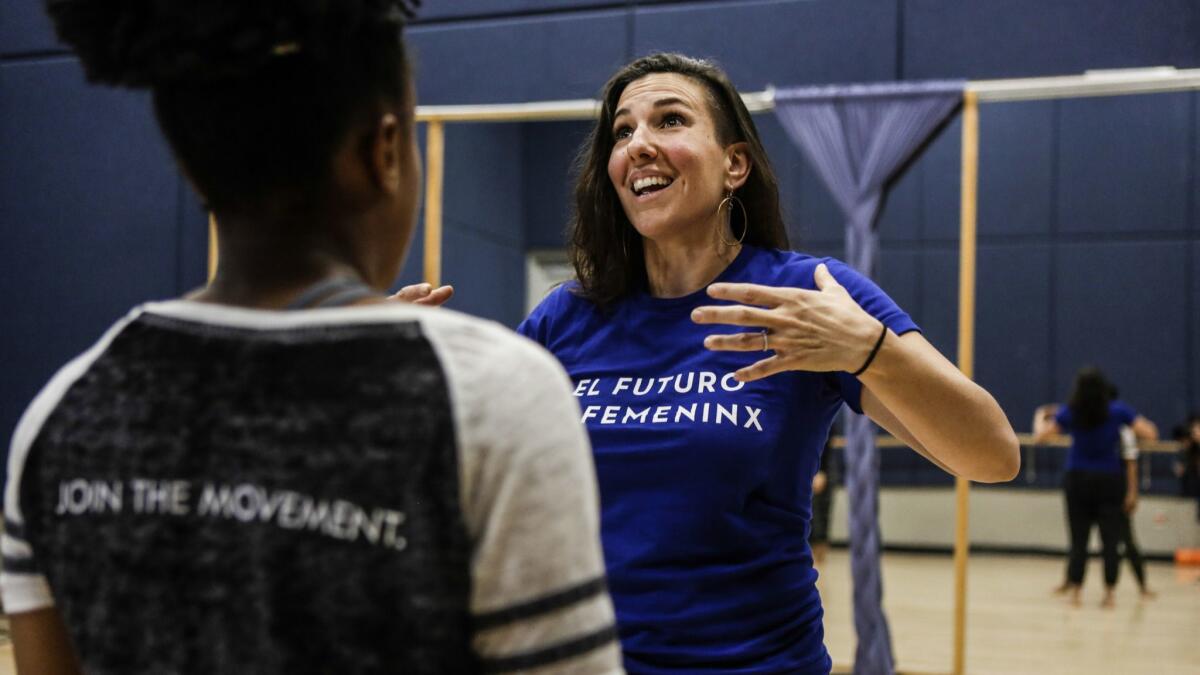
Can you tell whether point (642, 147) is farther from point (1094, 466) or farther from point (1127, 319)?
point (1127, 319)

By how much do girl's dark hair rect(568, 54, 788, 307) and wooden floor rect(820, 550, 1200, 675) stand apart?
3297 millimetres

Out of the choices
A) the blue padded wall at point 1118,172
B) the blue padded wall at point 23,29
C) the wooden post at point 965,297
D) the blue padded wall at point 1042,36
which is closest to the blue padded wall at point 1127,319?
the blue padded wall at point 1118,172

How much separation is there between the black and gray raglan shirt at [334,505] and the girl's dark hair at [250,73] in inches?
3.5

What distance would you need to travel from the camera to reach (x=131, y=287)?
17.2 feet

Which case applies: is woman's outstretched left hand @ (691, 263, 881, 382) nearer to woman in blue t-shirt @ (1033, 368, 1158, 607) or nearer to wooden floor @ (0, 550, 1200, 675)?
wooden floor @ (0, 550, 1200, 675)

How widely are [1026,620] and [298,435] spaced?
5668mm

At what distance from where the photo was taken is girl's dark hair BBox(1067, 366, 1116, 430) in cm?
582

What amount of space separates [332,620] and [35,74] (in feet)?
18.2

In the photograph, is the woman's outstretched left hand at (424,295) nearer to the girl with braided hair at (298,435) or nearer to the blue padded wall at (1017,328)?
the girl with braided hair at (298,435)

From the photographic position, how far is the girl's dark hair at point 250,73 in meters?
0.63

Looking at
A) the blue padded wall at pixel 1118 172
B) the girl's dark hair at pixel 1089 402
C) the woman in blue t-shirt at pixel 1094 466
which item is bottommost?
the woman in blue t-shirt at pixel 1094 466

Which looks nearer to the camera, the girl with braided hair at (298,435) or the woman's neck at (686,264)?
the girl with braided hair at (298,435)

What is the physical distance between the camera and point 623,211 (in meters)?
1.71

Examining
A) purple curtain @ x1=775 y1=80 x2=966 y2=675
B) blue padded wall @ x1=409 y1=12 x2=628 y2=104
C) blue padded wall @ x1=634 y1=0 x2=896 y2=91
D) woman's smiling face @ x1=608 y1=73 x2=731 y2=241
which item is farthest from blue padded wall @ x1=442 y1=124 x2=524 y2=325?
woman's smiling face @ x1=608 y1=73 x2=731 y2=241
